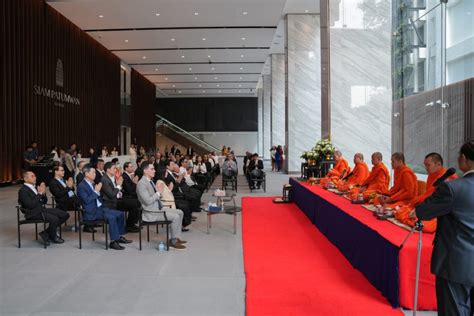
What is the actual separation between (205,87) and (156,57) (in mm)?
11933

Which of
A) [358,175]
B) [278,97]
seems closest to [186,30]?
[278,97]

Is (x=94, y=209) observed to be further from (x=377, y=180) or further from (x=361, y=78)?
(x=361, y=78)

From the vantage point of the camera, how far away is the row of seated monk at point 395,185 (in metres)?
4.90

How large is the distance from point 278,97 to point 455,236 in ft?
75.7

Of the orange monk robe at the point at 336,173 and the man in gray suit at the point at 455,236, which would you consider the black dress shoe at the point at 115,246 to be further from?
the orange monk robe at the point at 336,173

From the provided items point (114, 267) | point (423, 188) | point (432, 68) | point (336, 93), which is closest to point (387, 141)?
point (336, 93)

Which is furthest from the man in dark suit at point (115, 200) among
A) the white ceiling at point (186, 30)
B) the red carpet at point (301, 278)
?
the white ceiling at point (186, 30)

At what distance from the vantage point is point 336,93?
40.2ft

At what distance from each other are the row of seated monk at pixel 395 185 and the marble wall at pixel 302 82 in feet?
29.4

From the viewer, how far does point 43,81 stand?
14.6 meters

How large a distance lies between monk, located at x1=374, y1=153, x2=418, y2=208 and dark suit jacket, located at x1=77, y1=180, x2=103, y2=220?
392 centimetres

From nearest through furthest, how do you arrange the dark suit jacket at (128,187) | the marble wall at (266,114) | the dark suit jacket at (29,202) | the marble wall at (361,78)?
the dark suit jacket at (29,202), the dark suit jacket at (128,187), the marble wall at (361,78), the marble wall at (266,114)

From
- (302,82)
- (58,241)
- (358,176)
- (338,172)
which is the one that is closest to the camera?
(58,241)

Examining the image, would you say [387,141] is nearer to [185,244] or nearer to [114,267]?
[185,244]
